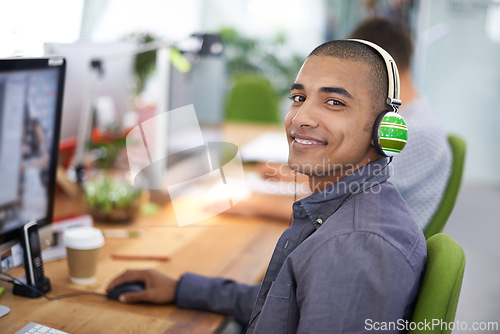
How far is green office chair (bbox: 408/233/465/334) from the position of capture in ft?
2.63

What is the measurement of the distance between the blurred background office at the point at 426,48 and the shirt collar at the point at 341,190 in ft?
3.88

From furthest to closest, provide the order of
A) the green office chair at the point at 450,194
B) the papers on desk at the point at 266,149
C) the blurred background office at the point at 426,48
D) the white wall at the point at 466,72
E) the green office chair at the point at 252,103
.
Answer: the white wall at the point at 466,72, the green office chair at the point at 252,103, the blurred background office at the point at 426,48, the papers on desk at the point at 266,149, the green office chair at the point at 450,194

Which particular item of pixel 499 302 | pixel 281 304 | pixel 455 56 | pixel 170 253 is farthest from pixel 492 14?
pixel 281 304

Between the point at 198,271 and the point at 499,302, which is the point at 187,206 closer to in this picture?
the point at 198,271

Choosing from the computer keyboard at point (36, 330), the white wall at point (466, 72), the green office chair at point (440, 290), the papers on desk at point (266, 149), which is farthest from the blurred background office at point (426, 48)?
the green office chair at point (440, 290)

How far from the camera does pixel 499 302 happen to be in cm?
275

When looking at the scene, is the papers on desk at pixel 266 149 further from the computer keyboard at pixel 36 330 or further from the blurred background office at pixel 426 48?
the computer keyboard at pixel 36 330

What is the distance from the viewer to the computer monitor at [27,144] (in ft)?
3.63

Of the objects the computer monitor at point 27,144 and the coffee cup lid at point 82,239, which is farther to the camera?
the coffee cup lid at point 82,239

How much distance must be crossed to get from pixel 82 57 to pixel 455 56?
3833 mm

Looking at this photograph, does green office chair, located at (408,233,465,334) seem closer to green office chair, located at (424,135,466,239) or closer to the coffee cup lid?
green office chair, located at (424,135,466,239)

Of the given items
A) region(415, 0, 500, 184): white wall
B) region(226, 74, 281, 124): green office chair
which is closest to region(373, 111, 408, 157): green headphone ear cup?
region(226, 74, 281, 124): green office chair

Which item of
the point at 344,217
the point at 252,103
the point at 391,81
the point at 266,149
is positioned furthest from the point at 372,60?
the point at 252,103

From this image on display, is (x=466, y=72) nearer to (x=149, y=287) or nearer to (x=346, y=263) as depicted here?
(x=149, y=287)
